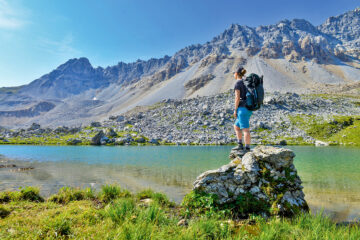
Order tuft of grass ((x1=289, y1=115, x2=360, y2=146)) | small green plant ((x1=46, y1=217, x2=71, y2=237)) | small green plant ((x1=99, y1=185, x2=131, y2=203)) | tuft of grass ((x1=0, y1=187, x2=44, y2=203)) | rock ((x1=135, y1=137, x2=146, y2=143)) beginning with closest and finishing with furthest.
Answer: small green plant ((x1=46, y1=217, x2=71, y2=237)), tuft of grass ((x1=0, y1=187, x2=44, y2=203)), small green plant ((x1=99, y1=185, x2=131, y2=203)), tuft of grass ((x1=289, y1=115, x2=360, y2=146)), rock ((x1=135, y1=137, x2=146, y2=143))

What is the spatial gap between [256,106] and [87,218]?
27.8ft

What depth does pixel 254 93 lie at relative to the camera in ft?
32.8

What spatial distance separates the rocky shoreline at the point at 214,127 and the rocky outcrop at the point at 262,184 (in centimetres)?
6374

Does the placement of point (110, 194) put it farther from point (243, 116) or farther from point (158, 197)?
point (243, 116)

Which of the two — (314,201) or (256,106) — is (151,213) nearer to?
(256,106)

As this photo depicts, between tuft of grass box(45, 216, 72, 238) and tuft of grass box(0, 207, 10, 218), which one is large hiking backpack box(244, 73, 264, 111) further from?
tuft of grass box(0, 207, 10, 218)

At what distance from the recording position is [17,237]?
179 inches

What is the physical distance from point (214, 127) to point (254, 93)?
7859cm

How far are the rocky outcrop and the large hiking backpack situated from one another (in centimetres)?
239

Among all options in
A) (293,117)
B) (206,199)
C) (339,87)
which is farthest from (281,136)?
(339,87)

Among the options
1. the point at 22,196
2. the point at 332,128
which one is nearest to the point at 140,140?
the point at 22,196

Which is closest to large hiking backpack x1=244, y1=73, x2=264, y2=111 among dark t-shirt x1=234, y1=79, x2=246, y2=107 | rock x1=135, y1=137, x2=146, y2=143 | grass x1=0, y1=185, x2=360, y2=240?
dark t-shirt x1=234, y1=79, x2=246, y2=107

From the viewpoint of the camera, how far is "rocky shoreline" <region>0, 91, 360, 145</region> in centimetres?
7638

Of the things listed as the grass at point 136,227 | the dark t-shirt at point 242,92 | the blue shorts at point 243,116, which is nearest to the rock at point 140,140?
the blue shorts at point 243,116
